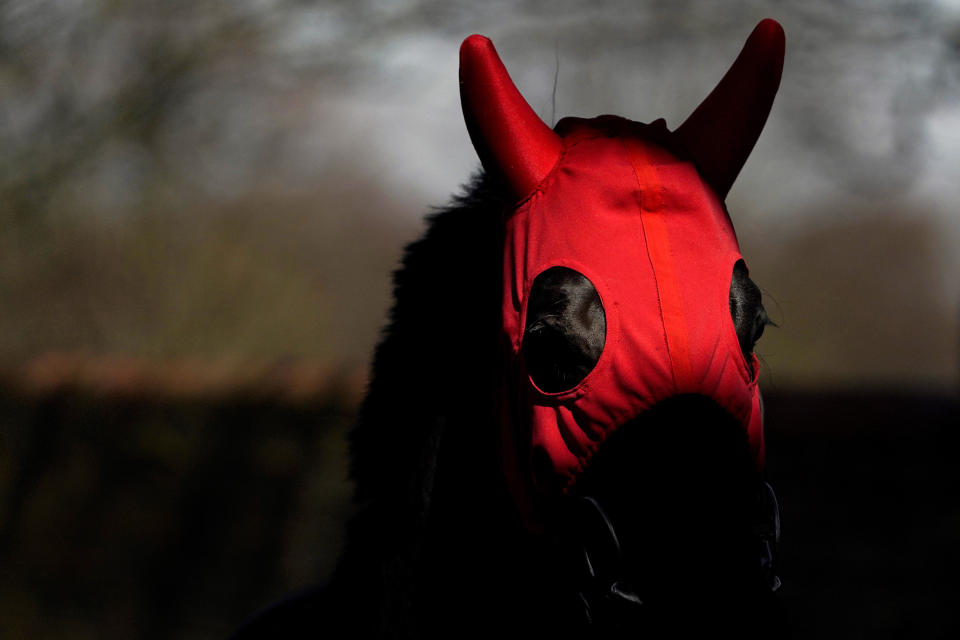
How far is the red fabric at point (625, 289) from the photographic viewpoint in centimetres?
78

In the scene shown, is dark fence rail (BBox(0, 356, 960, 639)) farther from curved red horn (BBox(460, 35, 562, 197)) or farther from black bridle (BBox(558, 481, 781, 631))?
curved red horn (BBox(460, 35, 562, 197))

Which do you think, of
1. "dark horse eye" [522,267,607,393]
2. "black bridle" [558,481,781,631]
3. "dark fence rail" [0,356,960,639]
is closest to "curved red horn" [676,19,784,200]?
"dark horse eye" [522,267,607,393]

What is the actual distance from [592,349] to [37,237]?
9.98 ft

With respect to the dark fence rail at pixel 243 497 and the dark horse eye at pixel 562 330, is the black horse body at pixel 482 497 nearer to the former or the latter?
the dark horse eye at pixel 562 330

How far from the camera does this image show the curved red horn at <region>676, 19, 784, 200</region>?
0.90 meters

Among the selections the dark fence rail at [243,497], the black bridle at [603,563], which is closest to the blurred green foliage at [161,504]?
the dark fence rail at [243,497]

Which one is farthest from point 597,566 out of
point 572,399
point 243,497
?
point 243,497

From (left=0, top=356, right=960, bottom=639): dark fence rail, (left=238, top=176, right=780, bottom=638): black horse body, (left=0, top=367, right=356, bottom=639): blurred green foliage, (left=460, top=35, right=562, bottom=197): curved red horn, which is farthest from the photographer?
(left=0, top=367, right=356, bottom=639): blurred green foliage

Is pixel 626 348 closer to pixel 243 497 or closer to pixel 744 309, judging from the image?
pixel 744 309

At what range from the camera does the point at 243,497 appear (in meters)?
3.41

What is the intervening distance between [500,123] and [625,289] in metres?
0.22

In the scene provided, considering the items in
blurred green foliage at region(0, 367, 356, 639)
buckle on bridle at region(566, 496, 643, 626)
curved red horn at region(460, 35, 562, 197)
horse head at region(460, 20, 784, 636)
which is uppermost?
curved red horn at region(460, 35, 562, 197)

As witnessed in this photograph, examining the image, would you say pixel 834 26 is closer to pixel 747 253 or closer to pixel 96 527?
pixel 747 253

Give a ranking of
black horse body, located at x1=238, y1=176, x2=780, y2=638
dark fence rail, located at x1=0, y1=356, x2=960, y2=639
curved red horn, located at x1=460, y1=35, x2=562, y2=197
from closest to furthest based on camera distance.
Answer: black horse body, located at x1=238, y1=176, x2=780, y2=638
curved red horn, located at x1=460, y1=35, x2=562, y2=197
dark fence rail, located at x1=0, y1=356, x2=960, y2=639
